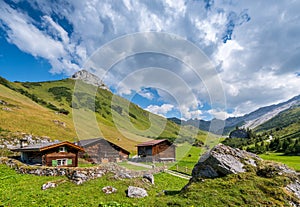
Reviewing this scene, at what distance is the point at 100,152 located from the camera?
56594 millimetres

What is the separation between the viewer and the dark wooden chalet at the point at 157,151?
61.2 meters

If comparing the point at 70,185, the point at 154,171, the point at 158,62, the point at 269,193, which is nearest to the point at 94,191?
the point at 70,185

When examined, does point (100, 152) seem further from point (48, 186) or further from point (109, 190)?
point (109, 190)

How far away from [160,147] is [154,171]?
28.2m

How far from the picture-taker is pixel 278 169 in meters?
15.9

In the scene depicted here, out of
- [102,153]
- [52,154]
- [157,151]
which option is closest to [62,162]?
[52,154]

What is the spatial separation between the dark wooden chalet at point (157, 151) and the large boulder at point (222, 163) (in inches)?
1733

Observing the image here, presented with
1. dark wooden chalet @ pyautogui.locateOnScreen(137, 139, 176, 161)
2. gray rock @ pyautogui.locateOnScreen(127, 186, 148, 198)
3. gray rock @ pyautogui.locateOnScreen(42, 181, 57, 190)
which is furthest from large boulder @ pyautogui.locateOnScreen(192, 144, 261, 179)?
dark wooden chalet @ pyautogui.locateOnScreen(137, 139, 176, 161)

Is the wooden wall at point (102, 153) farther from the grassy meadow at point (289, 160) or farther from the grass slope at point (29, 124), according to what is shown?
the grassy meadow at point (289, 160)

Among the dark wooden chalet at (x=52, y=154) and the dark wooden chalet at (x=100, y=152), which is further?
the dark wooden chalet at (x=100, y=152)

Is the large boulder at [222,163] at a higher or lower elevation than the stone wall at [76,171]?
higher

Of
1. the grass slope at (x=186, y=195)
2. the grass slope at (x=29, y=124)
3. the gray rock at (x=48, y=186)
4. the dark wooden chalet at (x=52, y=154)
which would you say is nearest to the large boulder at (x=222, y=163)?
the grass slope at (x=186, y=195)

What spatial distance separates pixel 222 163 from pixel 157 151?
47466 mm

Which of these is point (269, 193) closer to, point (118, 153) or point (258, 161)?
point (258, 161)
